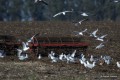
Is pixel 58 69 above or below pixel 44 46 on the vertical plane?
below

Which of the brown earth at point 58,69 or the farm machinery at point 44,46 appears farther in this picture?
the farm machinery at point 44,46

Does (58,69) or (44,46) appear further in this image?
(44,46)

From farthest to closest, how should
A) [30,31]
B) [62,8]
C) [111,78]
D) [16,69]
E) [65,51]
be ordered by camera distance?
[62,8], [30,31], [65,51], [16,69], [111,78]

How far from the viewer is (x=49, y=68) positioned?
747 inches

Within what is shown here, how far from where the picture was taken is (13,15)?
86.6 metres

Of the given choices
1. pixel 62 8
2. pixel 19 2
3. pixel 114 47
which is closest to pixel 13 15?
pixel 19 2

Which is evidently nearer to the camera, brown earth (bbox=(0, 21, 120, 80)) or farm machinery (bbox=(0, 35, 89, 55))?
brown earth (bbox=(0, 21, 120, 80))

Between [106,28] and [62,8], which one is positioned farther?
[62,8]

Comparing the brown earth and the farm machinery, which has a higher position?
the farm machinery

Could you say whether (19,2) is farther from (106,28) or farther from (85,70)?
(85,70)

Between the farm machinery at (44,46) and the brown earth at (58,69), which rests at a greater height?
the farm machinery at (44,46)

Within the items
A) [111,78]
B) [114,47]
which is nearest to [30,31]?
[114,47]

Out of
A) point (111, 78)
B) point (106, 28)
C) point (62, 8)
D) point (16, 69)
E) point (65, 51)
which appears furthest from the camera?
point (62, 8)

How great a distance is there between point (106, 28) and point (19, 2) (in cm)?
5230
